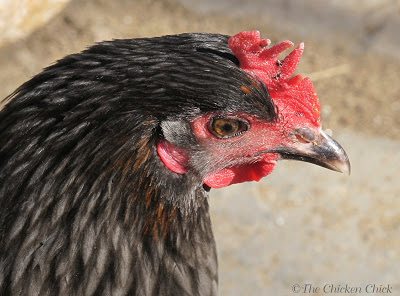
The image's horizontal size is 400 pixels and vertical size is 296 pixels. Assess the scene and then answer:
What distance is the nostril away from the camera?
2758 mm

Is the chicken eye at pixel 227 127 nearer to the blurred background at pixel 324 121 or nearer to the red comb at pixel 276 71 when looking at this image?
the red comb at pixel 276 71

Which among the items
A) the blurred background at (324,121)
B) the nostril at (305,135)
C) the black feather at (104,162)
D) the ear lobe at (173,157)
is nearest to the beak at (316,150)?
the nostril at (305,135)

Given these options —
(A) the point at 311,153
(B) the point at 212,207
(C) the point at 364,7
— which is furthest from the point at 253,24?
(A) the point at 311,153

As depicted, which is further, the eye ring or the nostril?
the nostril

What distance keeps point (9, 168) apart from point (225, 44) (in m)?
0.84

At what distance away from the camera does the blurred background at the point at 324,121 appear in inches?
199

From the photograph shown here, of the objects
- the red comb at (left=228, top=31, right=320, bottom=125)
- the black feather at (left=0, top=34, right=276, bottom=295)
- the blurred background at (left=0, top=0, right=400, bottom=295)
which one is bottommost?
the black feather at (left=0, top=34, right=276, bottom=295)

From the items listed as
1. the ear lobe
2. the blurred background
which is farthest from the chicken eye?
the blurred background

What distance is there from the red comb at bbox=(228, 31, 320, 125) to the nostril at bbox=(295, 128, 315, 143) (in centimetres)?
4

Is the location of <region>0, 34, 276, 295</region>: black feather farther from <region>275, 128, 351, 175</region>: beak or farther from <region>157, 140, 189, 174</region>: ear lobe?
<region>275, 128, 351, 175</region>: beak

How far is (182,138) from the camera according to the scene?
102 inches

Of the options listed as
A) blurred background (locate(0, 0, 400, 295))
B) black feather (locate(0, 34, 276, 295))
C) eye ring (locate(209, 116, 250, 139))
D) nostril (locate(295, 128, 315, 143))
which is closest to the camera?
black feather (locate(0, 34, 276, 295))

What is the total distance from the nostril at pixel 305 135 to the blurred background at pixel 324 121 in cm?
231

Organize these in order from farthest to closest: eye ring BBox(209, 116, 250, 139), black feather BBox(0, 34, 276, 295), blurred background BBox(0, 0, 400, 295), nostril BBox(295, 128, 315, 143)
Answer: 1. blurred background BBox(0, 0, 400, 295)
2. nostril BBox(295, 128, 315, 143)
3. eye ring BBox(209, 116, 250, 139)
4. black feather BBox(0, 34, 276, 295)
